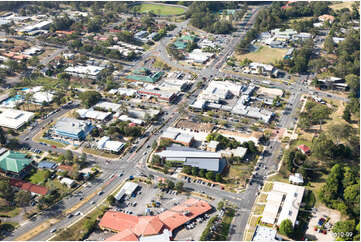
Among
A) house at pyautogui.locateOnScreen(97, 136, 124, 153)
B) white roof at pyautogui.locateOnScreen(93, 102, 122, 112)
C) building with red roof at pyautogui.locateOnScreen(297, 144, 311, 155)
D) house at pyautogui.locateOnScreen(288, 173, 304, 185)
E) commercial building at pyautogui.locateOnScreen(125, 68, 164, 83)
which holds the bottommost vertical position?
house at pyautogui.locateOnScreen(288, 173, 304, 185)

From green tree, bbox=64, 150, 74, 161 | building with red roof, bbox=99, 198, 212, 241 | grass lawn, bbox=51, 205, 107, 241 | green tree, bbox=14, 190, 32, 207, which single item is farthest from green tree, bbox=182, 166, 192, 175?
Answer: green tree, bbox=14, 190, 32, 207

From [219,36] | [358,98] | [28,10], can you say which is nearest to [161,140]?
[358,98]

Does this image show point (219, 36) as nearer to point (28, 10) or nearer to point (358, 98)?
point (358, 98)

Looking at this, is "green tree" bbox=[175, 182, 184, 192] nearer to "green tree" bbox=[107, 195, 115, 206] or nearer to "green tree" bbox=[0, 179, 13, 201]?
"green tree" bbox=[107, 195, 115, 206]

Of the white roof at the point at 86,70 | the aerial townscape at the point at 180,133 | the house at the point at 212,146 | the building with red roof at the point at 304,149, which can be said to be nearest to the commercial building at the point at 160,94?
the aerial townscape at the point at 180,133

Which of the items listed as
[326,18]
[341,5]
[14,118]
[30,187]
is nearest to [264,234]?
[30,187]

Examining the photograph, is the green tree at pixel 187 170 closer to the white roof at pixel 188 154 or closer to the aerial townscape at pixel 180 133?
Result: the aerial townscape at pixel 180 133
